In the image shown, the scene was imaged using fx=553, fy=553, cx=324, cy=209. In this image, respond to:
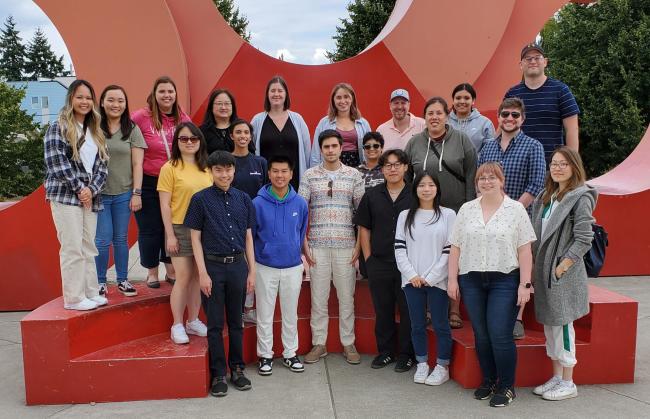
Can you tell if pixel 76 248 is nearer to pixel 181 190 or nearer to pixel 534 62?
pixel 181 190

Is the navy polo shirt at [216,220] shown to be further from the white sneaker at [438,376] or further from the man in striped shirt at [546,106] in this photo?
the man in striped shirt at [546,106]

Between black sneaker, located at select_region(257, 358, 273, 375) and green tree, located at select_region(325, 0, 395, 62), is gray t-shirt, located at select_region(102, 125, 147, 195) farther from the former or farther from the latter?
green tree, located at select_region(325, 0, 395, 62)

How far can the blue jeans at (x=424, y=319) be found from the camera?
11.1 ft

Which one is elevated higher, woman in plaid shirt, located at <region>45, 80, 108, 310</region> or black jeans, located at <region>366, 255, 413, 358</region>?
woman in plaid shirt, located at <region>45, 80, 108, 310</region>

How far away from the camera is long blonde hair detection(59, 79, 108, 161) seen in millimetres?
3236

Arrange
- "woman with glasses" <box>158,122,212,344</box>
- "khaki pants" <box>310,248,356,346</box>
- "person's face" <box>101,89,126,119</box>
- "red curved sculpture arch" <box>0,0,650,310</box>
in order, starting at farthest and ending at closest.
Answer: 1. "red curved sculpture arch" <box>0,0,650,310</box>
2. "khaki pants" <box>310,248,356,346</box>
3. "person's face" <box>101,89,126,119</box>
4. "woman with glasses" <box>158,122,212,344</box>

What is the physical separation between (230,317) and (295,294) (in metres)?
0.47

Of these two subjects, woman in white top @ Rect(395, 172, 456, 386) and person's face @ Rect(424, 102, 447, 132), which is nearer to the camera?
woman in white top @ Rect(395, 172, 456, 386)

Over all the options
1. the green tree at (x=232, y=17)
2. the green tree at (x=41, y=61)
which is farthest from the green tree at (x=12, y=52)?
the green tree at (x=232, y=17)

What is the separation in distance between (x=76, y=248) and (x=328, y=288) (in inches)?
62.9

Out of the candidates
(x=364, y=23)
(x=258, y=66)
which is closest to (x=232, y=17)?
(x=364, y=23)

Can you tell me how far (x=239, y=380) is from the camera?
3.38m

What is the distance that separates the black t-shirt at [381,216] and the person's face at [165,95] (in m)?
1.44

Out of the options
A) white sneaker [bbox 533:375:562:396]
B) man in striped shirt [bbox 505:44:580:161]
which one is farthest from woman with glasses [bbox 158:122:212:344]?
man in striped shirt [bbox 505:44:580:161]
